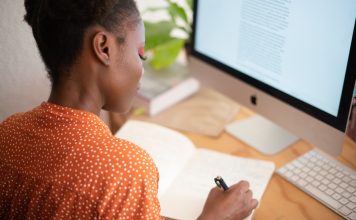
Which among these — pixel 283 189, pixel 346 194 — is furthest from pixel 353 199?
pixel 283 189

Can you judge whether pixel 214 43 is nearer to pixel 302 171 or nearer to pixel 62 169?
pixel 302 171

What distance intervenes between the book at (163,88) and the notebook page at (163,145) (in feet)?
0.36

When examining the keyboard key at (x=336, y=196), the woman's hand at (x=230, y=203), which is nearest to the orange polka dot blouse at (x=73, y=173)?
the woman's hand at (x=230, y=203)

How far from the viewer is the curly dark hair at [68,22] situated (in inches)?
24.0

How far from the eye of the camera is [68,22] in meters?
0.61

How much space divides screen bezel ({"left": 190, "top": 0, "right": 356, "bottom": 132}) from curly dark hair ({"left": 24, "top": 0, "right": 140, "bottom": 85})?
0.38m

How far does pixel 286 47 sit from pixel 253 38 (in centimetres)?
9

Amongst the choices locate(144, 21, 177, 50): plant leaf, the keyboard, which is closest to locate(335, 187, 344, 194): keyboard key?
the keyboard

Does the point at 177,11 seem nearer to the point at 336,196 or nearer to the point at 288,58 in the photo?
the point at 288,58

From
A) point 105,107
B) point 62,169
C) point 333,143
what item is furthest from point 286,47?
point 62,169

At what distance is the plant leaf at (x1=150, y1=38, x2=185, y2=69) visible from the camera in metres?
1.18

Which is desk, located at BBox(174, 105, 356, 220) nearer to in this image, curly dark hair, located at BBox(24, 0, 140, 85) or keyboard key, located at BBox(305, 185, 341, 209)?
keyboard key, located at BBox(305, 185, 341, 209)

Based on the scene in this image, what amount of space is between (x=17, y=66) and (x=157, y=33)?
41 cm

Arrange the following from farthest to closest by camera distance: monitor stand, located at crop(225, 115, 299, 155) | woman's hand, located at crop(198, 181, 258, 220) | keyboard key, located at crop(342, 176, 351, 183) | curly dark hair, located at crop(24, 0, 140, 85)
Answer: monitor stand, located at crop(225, 115, 299, 155) < keyboard key, located at crop(342, 176, 351, 183) < woman's hand, located at crop(198, 181, 258, 220) < curly dark hair, located at crop(24, 0, 140, 85)
